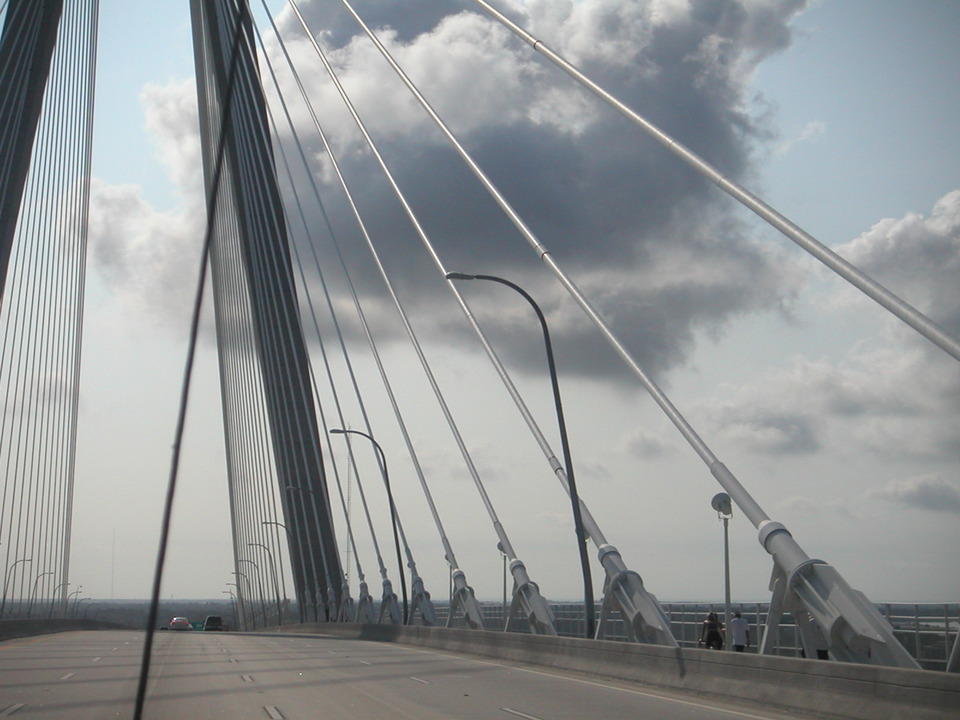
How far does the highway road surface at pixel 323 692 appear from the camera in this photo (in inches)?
502

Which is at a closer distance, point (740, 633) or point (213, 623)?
point (740, 633)

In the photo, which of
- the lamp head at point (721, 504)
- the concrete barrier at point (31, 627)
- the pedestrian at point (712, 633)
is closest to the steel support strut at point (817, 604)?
the lamp head at point (721, 504)

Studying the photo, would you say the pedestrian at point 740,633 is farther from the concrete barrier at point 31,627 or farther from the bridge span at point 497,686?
the concrete barrier at point 31,627

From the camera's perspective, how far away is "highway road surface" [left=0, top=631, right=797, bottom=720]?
12750 millimetres

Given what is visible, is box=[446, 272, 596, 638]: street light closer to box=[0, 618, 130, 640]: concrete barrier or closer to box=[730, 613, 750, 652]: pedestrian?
box=[730, 613, 750, 652]: pedestrian

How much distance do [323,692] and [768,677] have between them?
582 centimetres

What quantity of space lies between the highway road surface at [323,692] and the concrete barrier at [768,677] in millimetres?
428

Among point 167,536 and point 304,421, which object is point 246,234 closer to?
point 304,421

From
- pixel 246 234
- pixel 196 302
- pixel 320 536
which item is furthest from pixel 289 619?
pixel 196 302

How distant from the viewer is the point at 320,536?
58844 millimetres

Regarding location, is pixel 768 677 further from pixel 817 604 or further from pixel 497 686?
pixel 497 686

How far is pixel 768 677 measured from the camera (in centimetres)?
1436

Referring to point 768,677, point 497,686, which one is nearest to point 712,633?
point 497,686

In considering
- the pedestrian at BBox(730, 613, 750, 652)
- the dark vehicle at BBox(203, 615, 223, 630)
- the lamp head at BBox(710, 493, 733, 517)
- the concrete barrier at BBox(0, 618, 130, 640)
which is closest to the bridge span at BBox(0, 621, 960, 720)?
the lamp head at BBox(710, 493, 733, 517)
